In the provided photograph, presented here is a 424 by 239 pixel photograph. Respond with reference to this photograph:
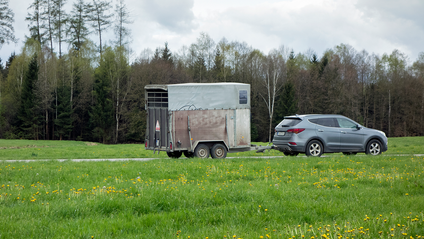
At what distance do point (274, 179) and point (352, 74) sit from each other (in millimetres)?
51347

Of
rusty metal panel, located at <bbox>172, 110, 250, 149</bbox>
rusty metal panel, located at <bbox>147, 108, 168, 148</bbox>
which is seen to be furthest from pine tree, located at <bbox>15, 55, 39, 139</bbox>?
rusty metal panel, located at <bbox>172, 110, 250, 149</bbox>

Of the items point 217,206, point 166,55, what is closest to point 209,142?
point 217,206

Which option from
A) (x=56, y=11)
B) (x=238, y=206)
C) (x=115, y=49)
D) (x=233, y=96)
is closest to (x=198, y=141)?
(x=233, y=96)

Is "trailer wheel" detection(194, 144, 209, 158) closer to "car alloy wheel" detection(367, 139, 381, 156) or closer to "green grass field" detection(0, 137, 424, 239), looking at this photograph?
"green grass field" detection(0, 137, 424, 239)

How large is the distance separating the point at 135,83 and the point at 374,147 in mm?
37467

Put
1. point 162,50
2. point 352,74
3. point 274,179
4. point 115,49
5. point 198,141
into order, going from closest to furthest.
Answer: point 274,179 < point 198,141 < point 115,49 < point 352,74 < point 162,50

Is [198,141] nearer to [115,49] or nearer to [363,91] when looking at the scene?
[115,49]

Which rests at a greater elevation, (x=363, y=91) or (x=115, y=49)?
(x=115, y=49)

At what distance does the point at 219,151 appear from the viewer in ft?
47.9

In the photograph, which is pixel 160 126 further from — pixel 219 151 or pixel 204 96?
pixel 219 151

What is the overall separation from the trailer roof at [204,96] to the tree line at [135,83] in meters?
32.8

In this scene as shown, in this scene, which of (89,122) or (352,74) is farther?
(352,74)

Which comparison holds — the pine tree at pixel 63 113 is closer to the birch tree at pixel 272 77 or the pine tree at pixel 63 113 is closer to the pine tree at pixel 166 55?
the pine tree at pixel 166 55

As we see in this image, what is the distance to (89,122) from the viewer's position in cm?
4894
